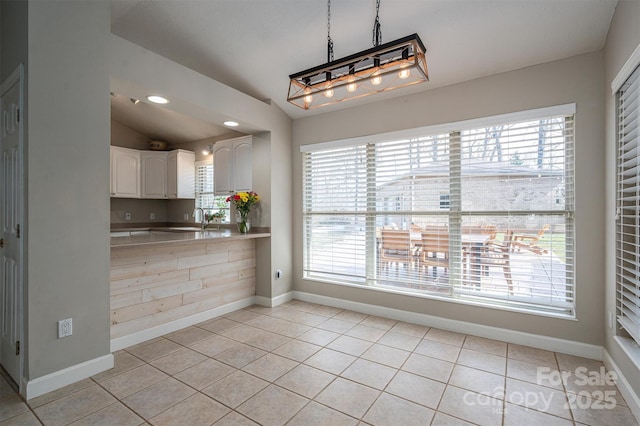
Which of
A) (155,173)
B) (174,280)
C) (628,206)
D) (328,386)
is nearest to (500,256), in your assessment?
(628,206)

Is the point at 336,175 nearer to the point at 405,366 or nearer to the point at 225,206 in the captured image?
the point at 225,206

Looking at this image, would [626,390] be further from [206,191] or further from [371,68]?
[206,191]

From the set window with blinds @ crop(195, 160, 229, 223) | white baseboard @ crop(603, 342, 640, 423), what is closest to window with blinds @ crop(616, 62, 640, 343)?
white baseboard @ crop(603, 342, 640, 423)

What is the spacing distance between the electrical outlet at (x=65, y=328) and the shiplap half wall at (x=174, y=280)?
542mm

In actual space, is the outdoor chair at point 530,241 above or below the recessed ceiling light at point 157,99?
below

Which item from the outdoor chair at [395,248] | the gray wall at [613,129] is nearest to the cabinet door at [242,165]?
the outdoor chair at [395,248]

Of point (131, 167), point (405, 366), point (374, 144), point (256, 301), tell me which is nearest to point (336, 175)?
point (374, 144)

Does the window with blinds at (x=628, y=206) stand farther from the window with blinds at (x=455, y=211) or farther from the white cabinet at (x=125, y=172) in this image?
the white cabinet at (x=125, y=172)

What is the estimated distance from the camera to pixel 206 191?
217 inches

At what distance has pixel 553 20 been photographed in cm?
245

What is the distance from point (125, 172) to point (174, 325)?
10.8 feet

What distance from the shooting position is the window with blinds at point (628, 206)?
2.01 metres

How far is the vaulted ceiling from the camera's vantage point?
2.46 meters

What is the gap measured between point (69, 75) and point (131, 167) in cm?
351
